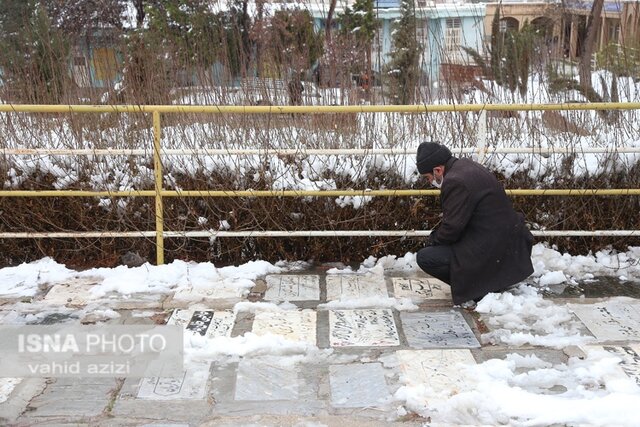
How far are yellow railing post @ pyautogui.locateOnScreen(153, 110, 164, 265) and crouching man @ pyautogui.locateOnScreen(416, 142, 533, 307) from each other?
85.0 inches

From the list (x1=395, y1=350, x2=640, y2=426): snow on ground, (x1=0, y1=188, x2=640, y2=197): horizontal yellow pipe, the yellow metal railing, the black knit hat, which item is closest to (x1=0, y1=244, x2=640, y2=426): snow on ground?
(x1=395, y1=350, x2=640, y2=426): snow on ground

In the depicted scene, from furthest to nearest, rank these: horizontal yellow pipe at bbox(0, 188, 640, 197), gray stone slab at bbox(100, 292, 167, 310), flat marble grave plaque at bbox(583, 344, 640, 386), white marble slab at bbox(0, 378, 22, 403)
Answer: horizontal yellow pipe at bbox(0, 188, 640, 197) < gray stone slab at bbox(100, 292, 167, 310) < flat marble grave plaque at bbox(583, 344, 640, 386) < white marble slab at bbox(0, 378, 22, 403)

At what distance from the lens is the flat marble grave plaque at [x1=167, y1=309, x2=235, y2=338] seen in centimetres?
495

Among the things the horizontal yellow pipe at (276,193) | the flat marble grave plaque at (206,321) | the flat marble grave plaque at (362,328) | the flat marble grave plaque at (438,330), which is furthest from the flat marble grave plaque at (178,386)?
the horizontal yellow pipe at (276,193)

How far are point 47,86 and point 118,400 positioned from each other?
4767mm

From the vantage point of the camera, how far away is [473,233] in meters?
5.30

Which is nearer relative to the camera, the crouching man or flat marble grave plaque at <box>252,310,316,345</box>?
flat marble grave plaque at <box>252,310,316,345</box>

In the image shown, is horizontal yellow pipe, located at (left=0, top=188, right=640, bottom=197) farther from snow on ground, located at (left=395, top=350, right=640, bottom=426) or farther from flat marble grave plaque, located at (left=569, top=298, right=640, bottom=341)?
snow on ground, located at (left=395, top=350, right=640, bottom=426)

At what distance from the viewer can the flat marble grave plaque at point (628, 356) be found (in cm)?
424

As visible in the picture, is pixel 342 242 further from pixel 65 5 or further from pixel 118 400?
pixel 65 5

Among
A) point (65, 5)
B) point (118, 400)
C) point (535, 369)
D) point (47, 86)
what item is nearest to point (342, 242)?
point (535, 369)

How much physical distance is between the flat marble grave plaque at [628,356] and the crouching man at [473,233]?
36.0 inches

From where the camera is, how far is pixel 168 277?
6.01 meters

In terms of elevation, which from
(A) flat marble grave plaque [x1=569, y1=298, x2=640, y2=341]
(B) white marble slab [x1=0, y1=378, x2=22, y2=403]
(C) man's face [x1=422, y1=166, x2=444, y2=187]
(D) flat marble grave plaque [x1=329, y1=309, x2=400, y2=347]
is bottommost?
(A) flat marble grave plaque [x1=569, y1=298, x2=640, y2=341]
